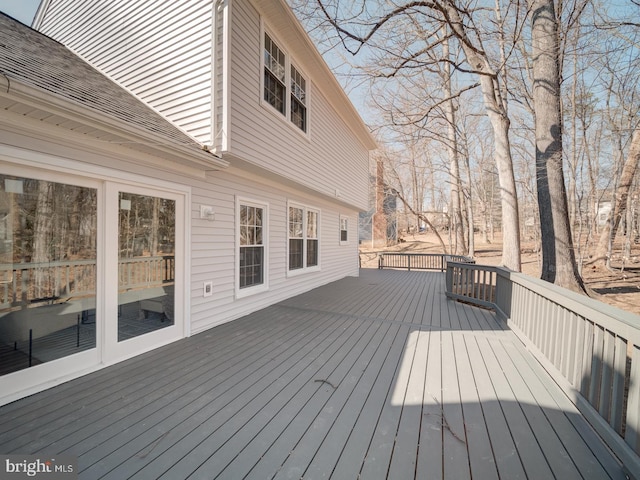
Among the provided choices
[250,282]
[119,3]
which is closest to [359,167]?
[250,282]

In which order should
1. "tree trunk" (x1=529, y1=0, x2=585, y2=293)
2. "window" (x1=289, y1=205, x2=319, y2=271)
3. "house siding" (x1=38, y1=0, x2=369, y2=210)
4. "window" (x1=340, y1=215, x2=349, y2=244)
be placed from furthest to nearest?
"window" (x1=340, y1=215, x2=349, y2=244)
"window" (x1=289, y1=205, x2=319, y2=271)
"tree trunk" (x1=529, y1=0, x2=585, y2=293)
"house siding" (x1=38, y1=0, x2=369, y2=210)

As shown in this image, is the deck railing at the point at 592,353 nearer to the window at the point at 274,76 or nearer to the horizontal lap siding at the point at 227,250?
the horizontal lap siding at the point at 227,250

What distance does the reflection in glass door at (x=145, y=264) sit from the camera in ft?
10.6

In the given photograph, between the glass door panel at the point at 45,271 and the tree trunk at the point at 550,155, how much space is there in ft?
25.0

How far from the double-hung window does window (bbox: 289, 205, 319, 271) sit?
3.74 feet

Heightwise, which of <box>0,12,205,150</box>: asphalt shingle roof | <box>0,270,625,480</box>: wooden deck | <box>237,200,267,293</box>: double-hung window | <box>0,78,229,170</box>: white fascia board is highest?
<box>0,12,205,150</box>: asphalt shingle roof

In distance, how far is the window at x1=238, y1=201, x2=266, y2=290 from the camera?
5.17m

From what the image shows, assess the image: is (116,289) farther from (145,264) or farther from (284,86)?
(284,86)

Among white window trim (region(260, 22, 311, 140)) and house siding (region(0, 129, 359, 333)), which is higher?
white window trim (region(260, 22, 311, 140))

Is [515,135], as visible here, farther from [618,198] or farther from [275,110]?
[275,110]

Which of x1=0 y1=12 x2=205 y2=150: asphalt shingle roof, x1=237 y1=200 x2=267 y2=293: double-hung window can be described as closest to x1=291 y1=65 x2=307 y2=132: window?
x1=237 y1=200 x2=267 y2=293: double-hung window

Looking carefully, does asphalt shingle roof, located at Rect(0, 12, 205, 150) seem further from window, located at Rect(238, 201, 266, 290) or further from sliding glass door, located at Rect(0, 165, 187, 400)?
window, located at Rect(238, 201, 266, 290)

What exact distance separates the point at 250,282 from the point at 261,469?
3803mm

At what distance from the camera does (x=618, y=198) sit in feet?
30.8
